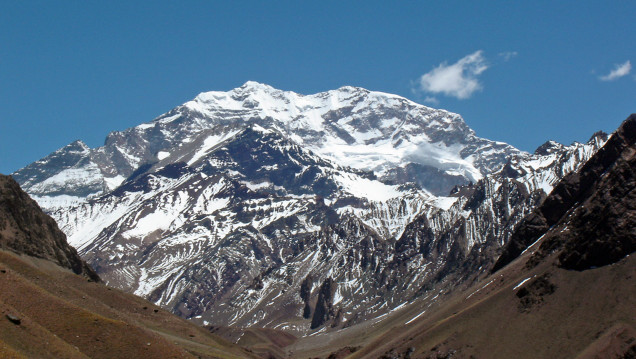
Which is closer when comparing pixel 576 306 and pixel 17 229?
pixel 576 306

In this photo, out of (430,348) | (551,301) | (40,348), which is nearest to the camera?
(40,348)

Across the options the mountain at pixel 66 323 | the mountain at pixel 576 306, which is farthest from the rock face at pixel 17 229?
the mountain at pixel 576 306

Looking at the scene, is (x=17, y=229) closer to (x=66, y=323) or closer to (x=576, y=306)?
(x=66, y=323)

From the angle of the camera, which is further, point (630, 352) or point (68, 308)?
point (630, 352)

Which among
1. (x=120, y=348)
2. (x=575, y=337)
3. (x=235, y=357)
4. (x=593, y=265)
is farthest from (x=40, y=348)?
(x=593, y=265)

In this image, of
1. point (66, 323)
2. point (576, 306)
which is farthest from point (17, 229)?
point (576, 306)

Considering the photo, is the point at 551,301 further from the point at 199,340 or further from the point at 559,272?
the point at 199,340

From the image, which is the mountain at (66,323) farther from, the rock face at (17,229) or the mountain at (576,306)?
the mountain at (576,306)

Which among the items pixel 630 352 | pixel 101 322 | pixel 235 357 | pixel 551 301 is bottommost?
pixel 630 352

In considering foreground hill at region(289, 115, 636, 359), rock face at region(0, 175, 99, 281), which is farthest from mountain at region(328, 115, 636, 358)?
rock face at region(0, 175, 99, 281)

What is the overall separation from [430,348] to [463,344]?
1629cm

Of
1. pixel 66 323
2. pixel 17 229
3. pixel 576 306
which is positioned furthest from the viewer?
pixel 17 229

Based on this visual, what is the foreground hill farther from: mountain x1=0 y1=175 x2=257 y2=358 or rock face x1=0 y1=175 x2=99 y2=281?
rock face x1=0 y1=175 x2=99 y2=281

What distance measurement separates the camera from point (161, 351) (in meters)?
115
